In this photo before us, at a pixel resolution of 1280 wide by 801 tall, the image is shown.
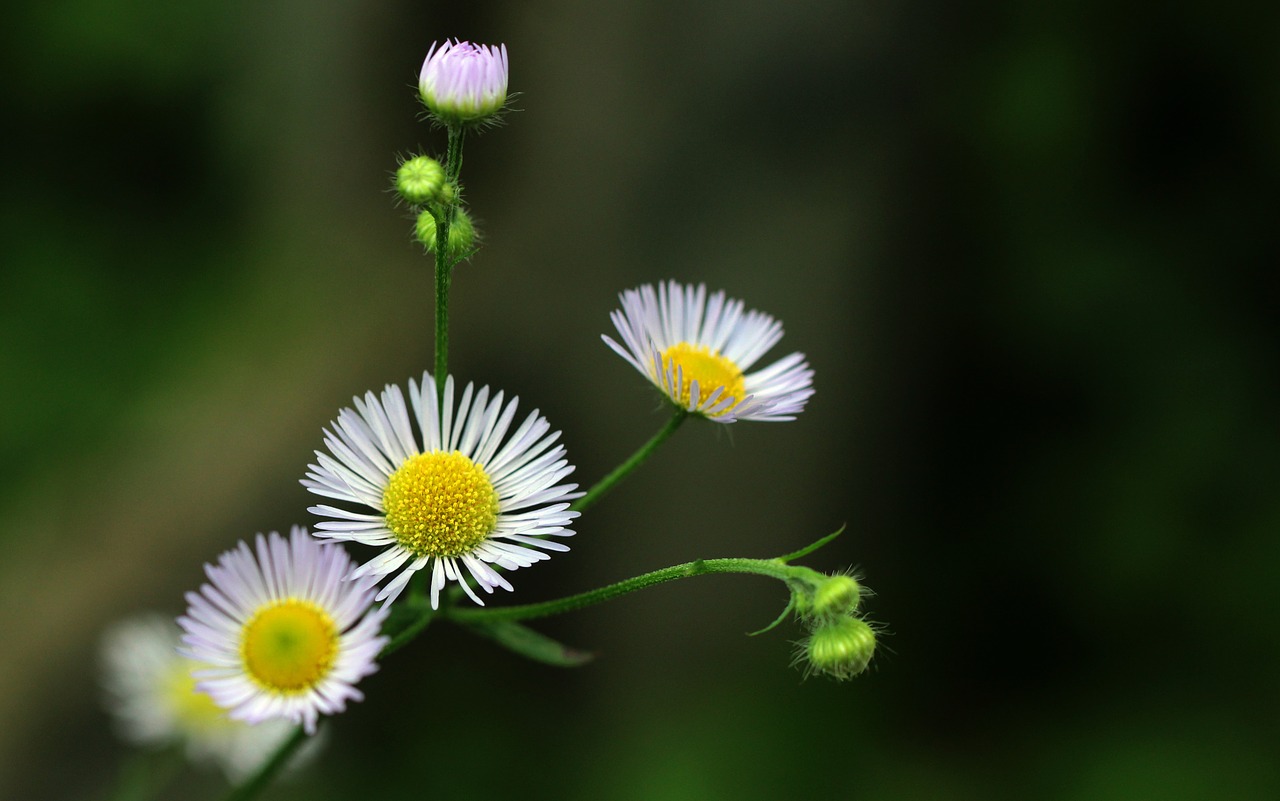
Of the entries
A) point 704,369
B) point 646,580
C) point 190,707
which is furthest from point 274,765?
point 190,707

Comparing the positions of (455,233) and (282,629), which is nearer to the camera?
(282,629)

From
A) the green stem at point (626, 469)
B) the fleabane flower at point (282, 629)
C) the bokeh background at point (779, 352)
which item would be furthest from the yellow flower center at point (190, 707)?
the green stem at point (626, 469)

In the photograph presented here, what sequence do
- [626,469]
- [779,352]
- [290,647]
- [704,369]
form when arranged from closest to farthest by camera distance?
[290,647], [626,469], [704,369], [779,352]

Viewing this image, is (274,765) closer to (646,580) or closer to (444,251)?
(646,580)

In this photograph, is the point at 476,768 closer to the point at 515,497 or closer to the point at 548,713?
the point at 548,713

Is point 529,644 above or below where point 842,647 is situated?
below
